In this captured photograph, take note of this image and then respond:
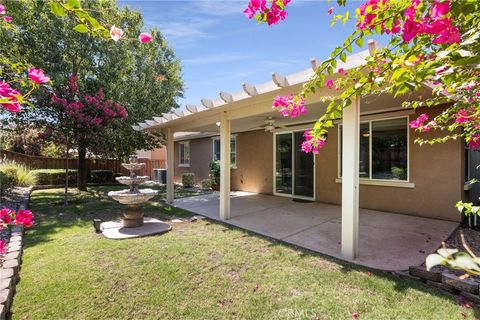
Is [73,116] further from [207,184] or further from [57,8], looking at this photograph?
[57,8]

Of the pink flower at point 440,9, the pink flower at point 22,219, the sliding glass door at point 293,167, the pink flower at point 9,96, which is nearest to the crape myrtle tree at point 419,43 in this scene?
the pink flower at point 440,9

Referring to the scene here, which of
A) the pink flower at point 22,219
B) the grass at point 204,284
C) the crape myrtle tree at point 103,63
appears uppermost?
the crape myrtle tree at point 103,63

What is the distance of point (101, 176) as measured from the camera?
14.9 m

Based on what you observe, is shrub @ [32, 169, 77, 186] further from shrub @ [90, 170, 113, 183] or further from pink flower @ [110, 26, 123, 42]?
pink flower @ [110, 26, 123, 42]

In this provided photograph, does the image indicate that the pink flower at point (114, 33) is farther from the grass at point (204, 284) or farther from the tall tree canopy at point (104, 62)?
the tall tree canopy at point (104, 62)

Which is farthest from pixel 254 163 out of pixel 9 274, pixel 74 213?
pixel 9 274

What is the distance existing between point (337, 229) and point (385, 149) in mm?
2985

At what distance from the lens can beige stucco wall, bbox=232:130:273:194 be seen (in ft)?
33.6

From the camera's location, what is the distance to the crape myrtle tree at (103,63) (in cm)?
905

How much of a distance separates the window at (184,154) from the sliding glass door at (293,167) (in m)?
6.73

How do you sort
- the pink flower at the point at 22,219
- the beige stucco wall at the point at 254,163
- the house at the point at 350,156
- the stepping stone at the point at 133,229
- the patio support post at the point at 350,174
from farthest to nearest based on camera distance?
the beige stucco wall at the point at 254,163 < the stepping stone at the point at 133,229 < the house at the point at 350,156 < the patio support post at the point at 350,174 < the pink flower at the point at 22,219

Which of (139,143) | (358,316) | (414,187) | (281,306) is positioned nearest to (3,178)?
(139,143)

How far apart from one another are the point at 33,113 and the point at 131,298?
9364 millimetres

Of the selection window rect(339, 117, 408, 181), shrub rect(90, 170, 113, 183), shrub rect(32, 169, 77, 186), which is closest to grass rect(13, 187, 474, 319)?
window rect(339, 117, 408, 181)
